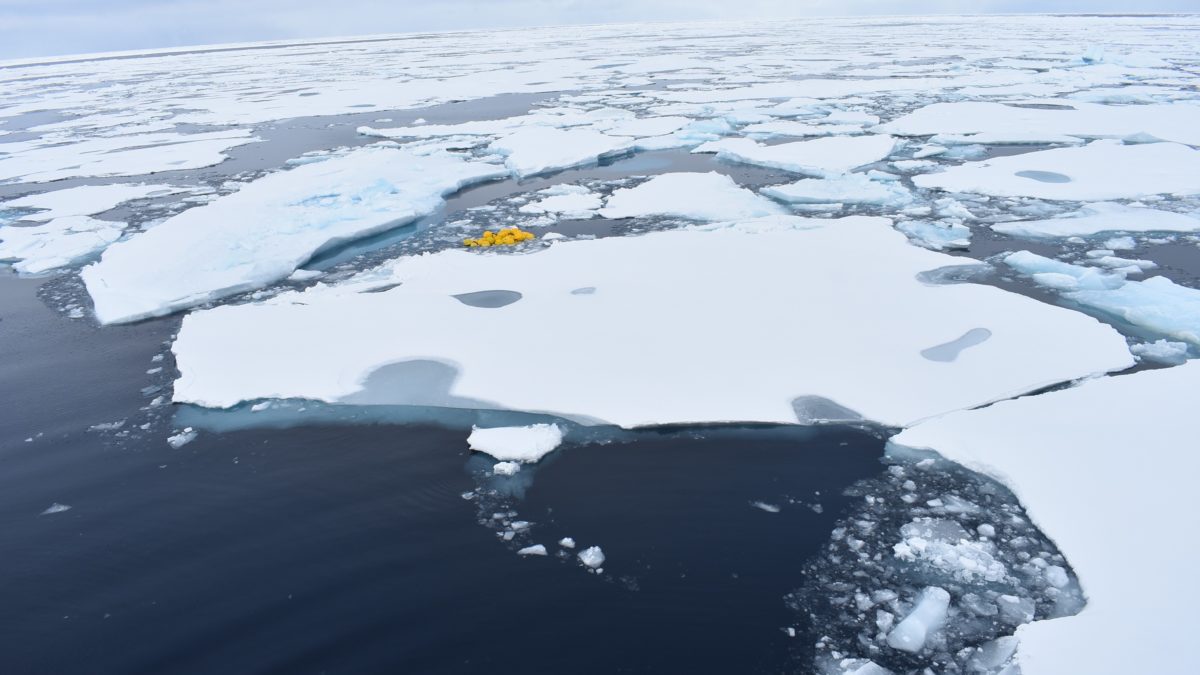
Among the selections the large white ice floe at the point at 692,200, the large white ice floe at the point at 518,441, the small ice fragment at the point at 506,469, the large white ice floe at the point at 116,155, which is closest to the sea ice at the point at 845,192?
the large white ice floe at the point at 692,200

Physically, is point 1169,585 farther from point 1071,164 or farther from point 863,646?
point 1071,164

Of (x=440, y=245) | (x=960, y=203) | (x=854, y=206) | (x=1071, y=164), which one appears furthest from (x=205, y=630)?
(x=1071, y=164)

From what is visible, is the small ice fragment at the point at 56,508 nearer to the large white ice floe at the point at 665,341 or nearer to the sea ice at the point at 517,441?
the large white ice floe at the point at 665,341

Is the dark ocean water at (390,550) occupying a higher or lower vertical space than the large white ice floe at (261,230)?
lower

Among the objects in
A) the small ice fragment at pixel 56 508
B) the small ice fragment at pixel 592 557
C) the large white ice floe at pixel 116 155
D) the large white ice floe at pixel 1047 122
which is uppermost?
the large white ice floe at pixel 1047 122

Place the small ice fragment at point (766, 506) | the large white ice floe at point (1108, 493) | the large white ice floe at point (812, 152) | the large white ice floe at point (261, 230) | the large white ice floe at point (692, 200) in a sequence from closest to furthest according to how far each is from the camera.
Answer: the large white ice floe at point (1108, 493)
the small ice fragment at point (766, 506)
the large white ice floe at point (261, 230)
the large white ice floe at point (692, 200)
the large white ice floe at point (812, 152)

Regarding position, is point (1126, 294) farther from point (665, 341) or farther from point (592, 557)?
point (592, 557)

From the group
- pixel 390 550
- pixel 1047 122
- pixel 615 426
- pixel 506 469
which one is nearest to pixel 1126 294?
pixel 615 426
